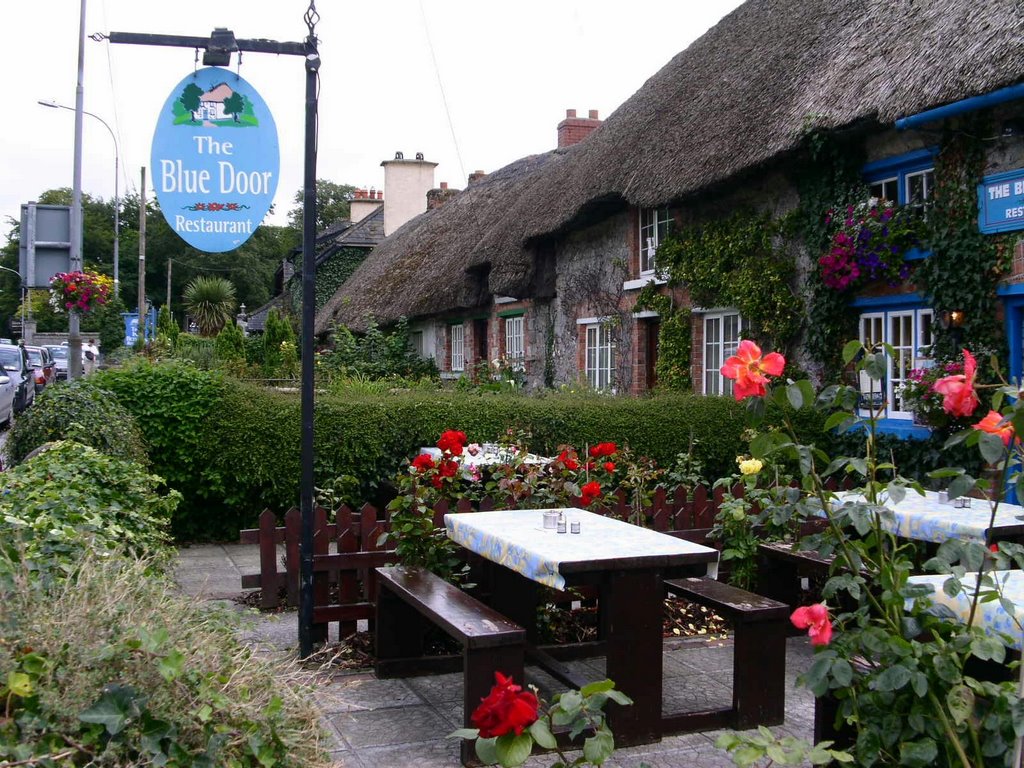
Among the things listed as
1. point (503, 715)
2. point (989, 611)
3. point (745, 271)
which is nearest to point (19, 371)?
point (745, 271)

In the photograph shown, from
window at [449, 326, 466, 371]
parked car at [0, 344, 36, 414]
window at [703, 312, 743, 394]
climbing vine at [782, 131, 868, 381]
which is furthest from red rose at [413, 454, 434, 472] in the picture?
parked car at [0, 344, 36, 414]

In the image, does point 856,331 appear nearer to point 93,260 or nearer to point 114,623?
point 114,623

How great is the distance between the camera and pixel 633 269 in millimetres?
14016

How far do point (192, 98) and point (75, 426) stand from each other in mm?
2941

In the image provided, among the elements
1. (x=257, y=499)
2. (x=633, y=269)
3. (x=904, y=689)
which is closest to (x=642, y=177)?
(x=633, y=269)

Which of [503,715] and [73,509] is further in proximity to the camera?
[73,509]

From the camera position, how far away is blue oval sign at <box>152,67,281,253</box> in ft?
15.5

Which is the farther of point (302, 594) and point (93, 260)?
point (93, 260)

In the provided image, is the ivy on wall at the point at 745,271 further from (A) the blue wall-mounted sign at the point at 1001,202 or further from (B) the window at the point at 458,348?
(B) the window at the point at 458,348

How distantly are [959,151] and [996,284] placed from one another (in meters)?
1.28

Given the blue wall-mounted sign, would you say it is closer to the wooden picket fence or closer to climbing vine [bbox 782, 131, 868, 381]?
climbing vine [bbox 782, 131, 868, 381]

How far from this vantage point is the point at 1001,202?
821cm

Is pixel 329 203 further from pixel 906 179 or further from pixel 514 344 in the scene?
pixel 906 179

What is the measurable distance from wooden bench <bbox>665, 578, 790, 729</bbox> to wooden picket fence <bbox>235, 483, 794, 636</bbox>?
5.37 feet
